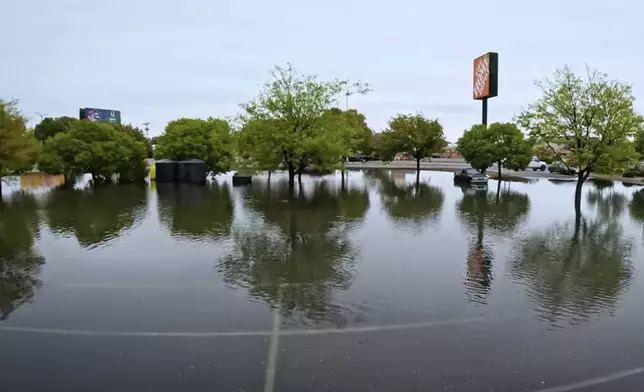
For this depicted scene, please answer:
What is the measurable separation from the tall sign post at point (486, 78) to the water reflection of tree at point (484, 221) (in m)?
20.5

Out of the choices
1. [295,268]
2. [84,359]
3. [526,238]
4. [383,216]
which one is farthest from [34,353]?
[383,216]

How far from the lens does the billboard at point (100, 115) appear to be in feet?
305

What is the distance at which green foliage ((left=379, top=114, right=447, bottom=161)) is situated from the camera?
4809 cm

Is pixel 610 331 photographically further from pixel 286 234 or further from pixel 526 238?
pixel 286 234

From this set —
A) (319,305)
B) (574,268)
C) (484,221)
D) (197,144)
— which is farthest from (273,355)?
(197,144)

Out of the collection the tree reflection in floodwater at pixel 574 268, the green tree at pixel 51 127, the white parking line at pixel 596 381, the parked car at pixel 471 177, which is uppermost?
the green tree at pixel 51 127

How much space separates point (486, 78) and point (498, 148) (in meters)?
13.2

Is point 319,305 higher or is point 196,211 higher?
point 196,211

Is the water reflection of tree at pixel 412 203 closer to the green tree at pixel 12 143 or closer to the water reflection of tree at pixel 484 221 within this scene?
the water reflection of tree at pixel 484 221

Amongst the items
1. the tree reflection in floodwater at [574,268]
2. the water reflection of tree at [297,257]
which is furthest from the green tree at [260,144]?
the tree reflection in floodwater at [574,268]

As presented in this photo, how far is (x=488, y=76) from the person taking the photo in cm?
5044

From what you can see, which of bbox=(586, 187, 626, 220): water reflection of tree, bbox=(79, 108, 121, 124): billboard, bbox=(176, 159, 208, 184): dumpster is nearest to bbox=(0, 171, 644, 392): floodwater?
bbox=(586, 187, 626, 220): water reflection of tree

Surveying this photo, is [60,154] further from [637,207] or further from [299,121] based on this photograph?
[637,207]

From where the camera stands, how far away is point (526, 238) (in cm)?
1557
